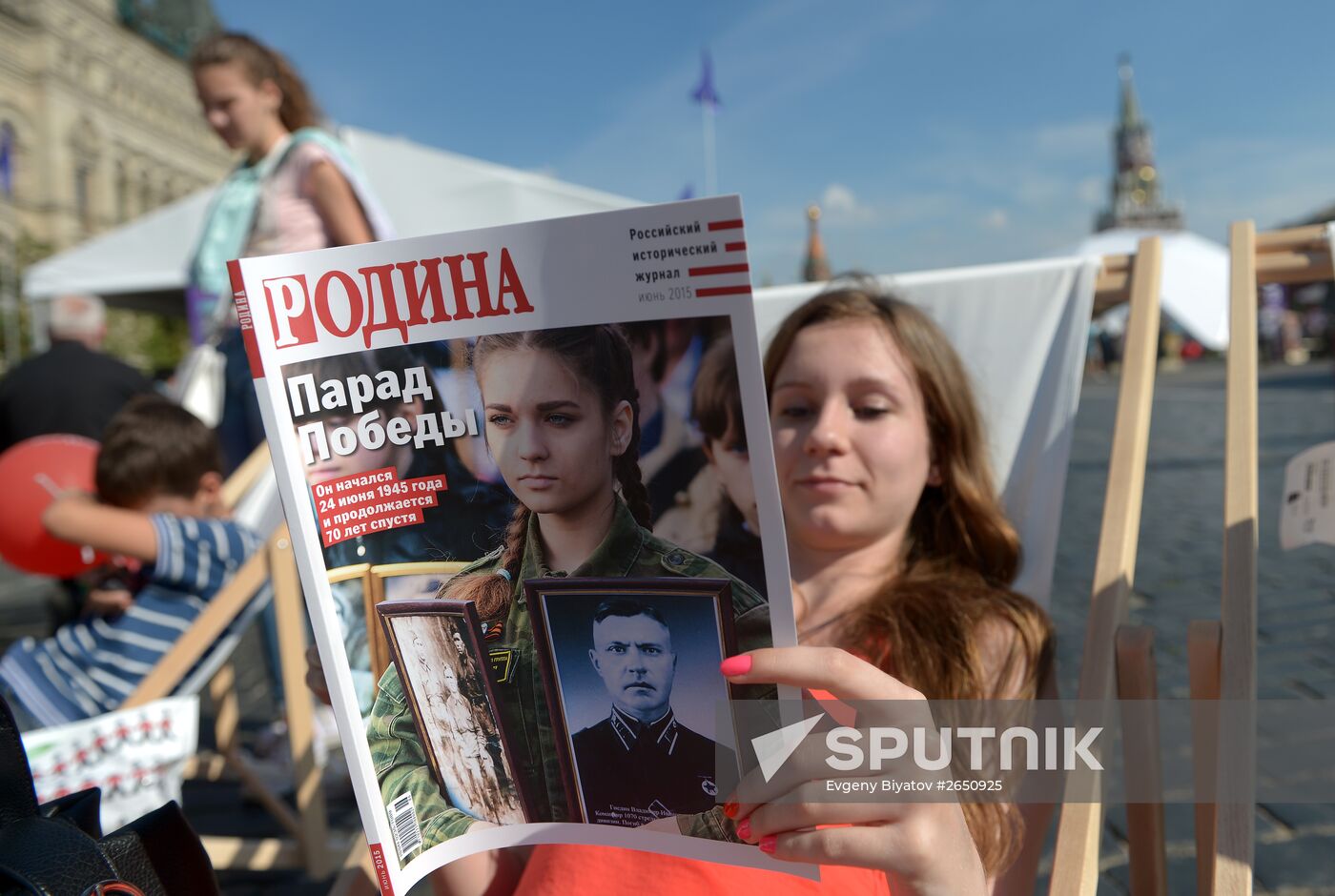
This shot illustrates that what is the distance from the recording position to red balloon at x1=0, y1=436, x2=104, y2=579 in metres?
2.41

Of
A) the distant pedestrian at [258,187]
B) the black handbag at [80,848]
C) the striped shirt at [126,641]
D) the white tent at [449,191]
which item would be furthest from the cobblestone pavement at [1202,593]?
the white tent at [449,191]

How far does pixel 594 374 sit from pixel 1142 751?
1.06 metres

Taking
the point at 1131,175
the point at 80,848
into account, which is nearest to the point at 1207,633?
the point at 80,848

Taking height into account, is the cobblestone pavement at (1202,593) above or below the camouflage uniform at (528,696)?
below

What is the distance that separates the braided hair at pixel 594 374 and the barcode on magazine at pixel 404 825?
0.78 feet

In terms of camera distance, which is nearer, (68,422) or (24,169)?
(68,422)

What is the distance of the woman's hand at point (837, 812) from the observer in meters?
0.76

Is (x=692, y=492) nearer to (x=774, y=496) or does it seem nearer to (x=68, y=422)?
(x=774, y=496)

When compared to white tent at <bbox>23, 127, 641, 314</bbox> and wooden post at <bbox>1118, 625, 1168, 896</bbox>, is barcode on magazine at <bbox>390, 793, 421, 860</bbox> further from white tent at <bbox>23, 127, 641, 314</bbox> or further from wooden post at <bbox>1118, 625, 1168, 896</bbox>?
white tent at <bbox>23, 127, 641, 314</bbox>

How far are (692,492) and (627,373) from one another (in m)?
0.12

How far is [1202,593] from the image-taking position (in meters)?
4.06

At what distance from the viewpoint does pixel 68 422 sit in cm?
354

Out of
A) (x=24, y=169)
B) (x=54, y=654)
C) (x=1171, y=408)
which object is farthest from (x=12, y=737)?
(x=24, y=169)

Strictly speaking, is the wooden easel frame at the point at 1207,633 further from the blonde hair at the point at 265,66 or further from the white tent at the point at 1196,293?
Answer: the blonde hair at the point at 265,66
